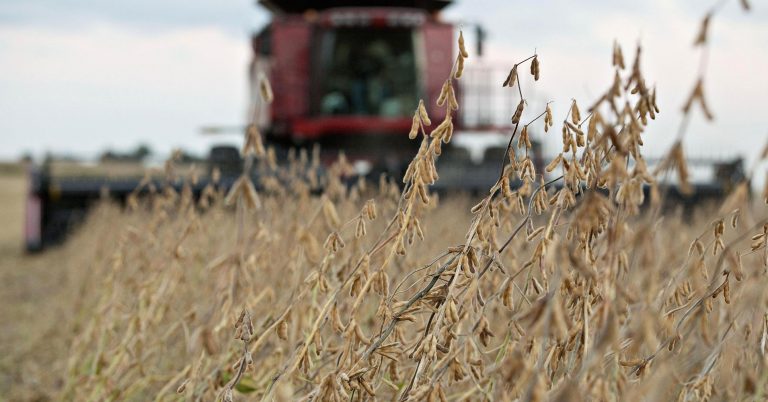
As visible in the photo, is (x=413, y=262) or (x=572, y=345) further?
(x=413, y=262)

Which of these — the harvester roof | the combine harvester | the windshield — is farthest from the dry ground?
the harvester roof

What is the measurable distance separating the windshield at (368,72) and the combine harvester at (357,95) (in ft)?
0.04

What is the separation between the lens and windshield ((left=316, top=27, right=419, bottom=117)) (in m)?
11.9

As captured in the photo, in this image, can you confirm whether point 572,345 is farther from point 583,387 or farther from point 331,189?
point 331,189

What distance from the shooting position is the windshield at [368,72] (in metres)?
11.9

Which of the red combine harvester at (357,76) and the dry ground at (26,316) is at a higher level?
the red combine harvester at (357,76)

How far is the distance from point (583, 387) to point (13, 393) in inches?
142

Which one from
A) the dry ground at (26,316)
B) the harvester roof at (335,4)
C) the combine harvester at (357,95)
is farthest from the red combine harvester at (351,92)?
the harvester roof at (335,4)

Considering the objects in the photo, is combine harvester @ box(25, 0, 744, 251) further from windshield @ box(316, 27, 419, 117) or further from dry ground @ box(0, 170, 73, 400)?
dry ground @ box(0, 170, 73, 400)

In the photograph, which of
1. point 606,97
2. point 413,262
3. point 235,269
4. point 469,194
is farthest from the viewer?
point 469,194

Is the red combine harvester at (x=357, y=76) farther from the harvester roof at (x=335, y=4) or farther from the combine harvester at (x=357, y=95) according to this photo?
the harvester roof at (x=335, y=4)

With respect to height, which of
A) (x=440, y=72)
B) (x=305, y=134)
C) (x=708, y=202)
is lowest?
(x=708, y=202)

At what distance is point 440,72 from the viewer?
12.3 metres

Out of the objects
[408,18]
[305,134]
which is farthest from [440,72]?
[305,134]
